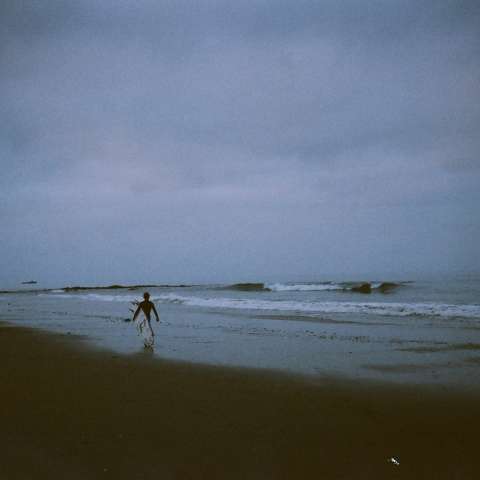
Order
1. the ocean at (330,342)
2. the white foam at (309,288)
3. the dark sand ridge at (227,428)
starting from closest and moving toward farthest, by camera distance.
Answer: the dark sand ridge at (227,428), the ocean at (330,342), the white foam at (309,288)

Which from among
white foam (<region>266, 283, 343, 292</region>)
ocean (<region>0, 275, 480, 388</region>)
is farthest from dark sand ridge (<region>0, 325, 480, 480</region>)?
white foam (<region>266, 283, 343, 292</region>)

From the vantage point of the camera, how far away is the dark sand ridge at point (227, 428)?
4336 mm

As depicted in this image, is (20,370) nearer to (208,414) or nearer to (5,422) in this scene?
(5,422)

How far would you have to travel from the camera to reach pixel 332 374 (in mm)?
8445

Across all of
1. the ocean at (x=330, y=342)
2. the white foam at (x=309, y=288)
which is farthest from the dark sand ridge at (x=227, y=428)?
the white foam at (x=309, y=288)

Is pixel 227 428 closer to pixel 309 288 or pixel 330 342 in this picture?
pixel 330 342

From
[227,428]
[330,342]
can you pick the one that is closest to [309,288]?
[330,342]

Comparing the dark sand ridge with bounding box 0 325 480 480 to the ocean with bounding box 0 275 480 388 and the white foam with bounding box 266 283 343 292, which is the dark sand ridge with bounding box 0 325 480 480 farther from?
the white foam with bounding box 266 283 343 292

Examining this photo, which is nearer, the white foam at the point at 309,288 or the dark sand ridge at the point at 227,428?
the dark sand ridge at the point at 227,428

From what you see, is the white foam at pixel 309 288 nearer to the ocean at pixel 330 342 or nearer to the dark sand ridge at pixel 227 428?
the ocean at pixel 330 342

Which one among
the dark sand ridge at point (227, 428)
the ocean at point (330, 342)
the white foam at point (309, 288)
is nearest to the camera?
the dark sand ridge at point (227, 428)

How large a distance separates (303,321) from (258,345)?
6.71m

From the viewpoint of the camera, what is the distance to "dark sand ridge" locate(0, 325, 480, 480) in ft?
14.2

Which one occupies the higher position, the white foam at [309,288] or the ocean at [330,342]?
the white foam at [309,288]
